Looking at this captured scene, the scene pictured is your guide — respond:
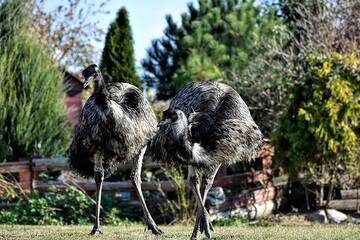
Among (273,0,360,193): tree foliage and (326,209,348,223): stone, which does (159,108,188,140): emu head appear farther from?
(326,209,348,223): stone

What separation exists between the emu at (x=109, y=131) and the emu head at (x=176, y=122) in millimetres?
1137

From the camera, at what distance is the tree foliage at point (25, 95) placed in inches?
620

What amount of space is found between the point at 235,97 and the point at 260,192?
4.52 metres

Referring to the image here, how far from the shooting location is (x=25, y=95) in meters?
16.0

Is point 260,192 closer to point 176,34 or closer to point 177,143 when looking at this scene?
point 177,143

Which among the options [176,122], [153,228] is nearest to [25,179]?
[153,228]

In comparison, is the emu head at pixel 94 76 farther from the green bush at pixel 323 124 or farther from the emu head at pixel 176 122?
the green bush at pixel 323 124

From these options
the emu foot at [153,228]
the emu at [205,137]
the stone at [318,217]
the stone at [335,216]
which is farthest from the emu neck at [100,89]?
the stone at [335,216]

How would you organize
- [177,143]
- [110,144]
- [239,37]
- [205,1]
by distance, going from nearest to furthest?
1. [177,143]
2. [110,144]
3. [239,37]
4. [205,1]

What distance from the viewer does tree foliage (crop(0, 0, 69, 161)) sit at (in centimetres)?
1575

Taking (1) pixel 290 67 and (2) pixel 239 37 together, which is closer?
(1) pixel 290 67

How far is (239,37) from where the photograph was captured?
2284 cm

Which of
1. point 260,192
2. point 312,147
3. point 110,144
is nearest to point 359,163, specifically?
point 312,147

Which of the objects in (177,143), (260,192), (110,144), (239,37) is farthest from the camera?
(239,37)
